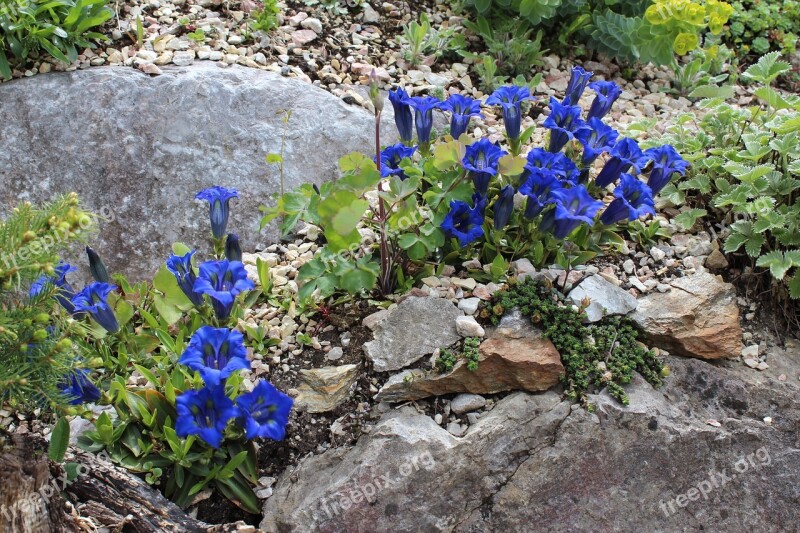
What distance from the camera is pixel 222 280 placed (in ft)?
9.07

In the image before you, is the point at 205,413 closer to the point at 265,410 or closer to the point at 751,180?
→ the point at 265,410

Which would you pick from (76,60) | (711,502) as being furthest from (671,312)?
(76,60)

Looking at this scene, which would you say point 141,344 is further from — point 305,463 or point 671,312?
point 671,312

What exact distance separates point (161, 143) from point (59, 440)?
1.81 meters

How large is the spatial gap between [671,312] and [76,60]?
3246 millimetres

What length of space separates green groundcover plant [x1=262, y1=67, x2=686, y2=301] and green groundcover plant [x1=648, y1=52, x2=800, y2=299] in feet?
1.23

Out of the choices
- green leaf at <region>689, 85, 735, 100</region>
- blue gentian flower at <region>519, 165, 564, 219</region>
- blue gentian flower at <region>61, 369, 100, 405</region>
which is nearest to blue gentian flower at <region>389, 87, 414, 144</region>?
blue gentian flower at <region>519, 165, 564, 219</region>

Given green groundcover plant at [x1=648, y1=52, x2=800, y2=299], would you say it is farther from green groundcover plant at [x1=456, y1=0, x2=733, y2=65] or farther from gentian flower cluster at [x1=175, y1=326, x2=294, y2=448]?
gentian flower cluster at [x1=175, y1=326, x2=294, y2=448]

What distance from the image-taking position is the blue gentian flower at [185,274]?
2.88 metres

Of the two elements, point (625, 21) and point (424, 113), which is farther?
point (625, 21)

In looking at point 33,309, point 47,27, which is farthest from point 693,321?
point 47,27

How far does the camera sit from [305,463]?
2.83 m

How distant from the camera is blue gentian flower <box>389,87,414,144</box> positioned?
129 inches

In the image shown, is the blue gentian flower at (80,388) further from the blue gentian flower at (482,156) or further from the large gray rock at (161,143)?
the blue gentian flower at (482,156)
